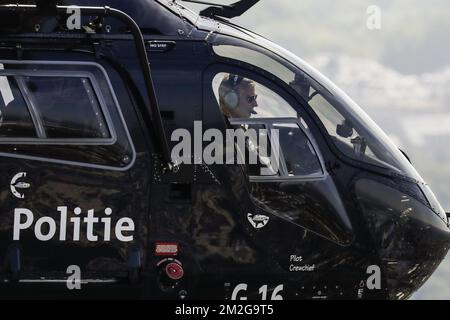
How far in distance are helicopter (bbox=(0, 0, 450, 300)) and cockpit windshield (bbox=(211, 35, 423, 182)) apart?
0.02 m

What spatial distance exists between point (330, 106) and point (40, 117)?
6.59ft

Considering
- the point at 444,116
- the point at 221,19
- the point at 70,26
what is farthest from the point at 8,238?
the point at 444,116

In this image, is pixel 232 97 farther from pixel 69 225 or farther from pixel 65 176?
pixel 69 225

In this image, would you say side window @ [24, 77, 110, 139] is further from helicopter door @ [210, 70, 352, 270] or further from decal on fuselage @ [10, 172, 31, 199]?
helicopter door @ [210, 70, 352, 270]

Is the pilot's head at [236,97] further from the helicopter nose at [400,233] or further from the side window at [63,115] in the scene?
the helicopter nose at [400,233]

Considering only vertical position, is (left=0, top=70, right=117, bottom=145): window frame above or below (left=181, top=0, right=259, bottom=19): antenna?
below

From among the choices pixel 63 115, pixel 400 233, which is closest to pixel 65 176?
pixel 63 115

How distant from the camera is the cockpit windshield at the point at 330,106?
8.34 metres

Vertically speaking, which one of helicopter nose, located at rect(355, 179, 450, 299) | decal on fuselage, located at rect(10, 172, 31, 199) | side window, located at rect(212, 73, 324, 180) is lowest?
helicopter nose, located at rect(355, 179, 450, 299)

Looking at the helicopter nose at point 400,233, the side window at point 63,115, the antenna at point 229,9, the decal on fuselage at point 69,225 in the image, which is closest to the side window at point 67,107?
the side window at point 63,115

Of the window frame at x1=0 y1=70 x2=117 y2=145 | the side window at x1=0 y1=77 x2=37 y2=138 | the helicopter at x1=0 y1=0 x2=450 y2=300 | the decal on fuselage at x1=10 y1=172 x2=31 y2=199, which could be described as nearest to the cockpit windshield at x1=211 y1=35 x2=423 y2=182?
the helicopter at x1=0 y1=0 x2=450 y2=300

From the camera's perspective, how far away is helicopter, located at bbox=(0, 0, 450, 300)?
7953 mm

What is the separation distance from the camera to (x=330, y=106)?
8477 mm

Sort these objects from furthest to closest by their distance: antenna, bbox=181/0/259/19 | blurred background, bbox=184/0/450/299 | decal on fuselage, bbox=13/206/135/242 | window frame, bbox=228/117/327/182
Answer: blurred background, bbox=184/0/450/299 < antenna, bbox=181/0/259/19 < window frame, bbox=228/117/327/182 < decal on fuselage, bbox=13/206/135/242
